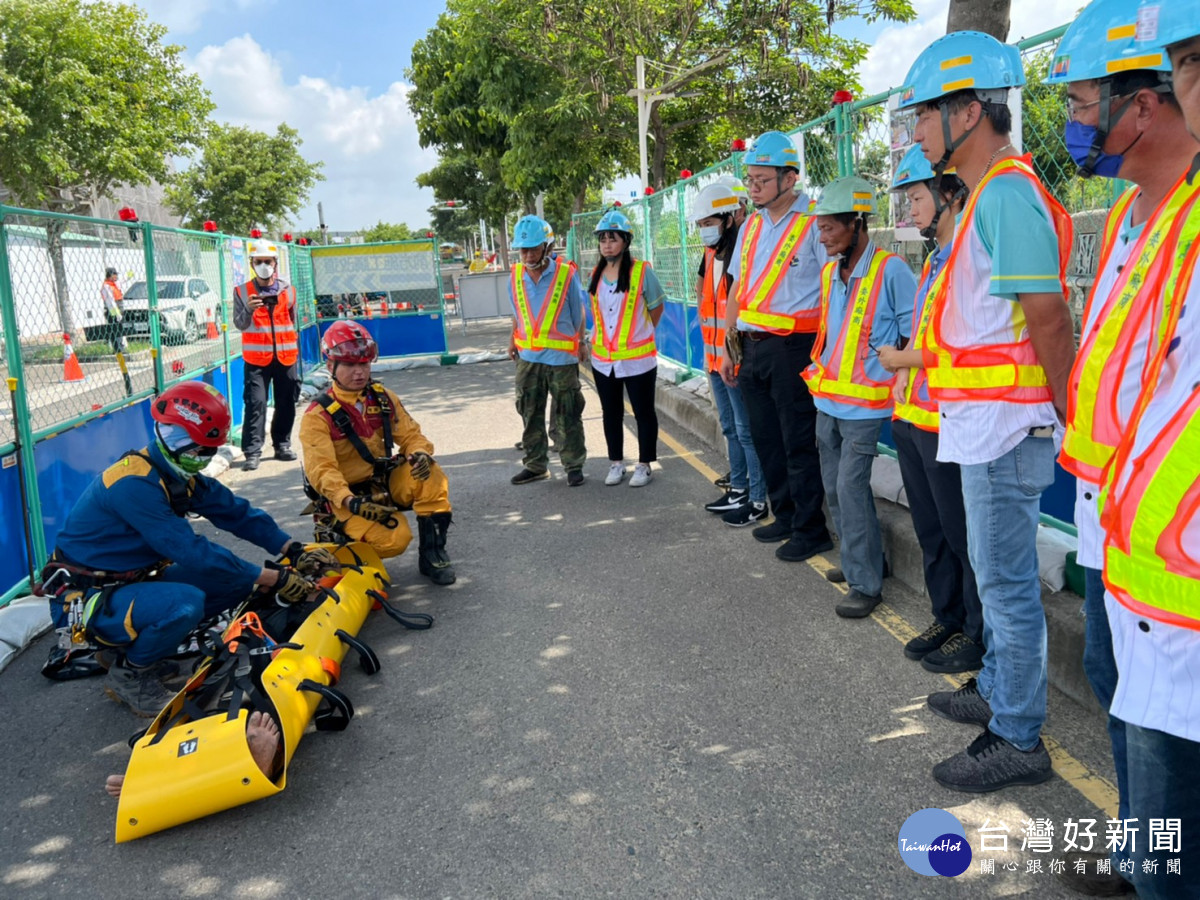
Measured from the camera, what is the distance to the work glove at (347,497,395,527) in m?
4.64

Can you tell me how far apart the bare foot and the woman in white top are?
411cm

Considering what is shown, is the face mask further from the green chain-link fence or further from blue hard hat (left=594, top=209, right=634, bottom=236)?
blue hard hat (left=594, top=209, right=634, bottom=236)

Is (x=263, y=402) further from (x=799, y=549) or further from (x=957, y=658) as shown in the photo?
(x=957, y=658)

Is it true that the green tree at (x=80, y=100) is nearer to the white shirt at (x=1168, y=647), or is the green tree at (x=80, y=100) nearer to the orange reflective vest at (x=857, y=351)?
the orange reflective vest at (x=857, y=351)

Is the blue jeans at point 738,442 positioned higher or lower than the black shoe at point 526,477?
higher

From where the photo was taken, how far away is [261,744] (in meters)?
3.03

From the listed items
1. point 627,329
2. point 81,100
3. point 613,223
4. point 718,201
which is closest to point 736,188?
point 718,201

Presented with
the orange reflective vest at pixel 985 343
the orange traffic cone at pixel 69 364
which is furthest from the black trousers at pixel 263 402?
the orange reflective vest at pixel 985 343

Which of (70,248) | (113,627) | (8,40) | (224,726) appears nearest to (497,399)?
(70,248)

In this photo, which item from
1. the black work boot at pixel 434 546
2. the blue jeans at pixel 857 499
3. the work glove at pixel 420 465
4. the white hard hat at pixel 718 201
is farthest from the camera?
the white hard hat at pixel 718 201

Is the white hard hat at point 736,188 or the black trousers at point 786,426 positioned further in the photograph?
the white hard hat at point 736,188

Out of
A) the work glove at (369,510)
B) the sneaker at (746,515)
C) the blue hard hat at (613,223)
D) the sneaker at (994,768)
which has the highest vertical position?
the blue hard hat at (613,223)

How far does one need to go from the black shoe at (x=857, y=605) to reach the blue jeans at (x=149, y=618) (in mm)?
2945
